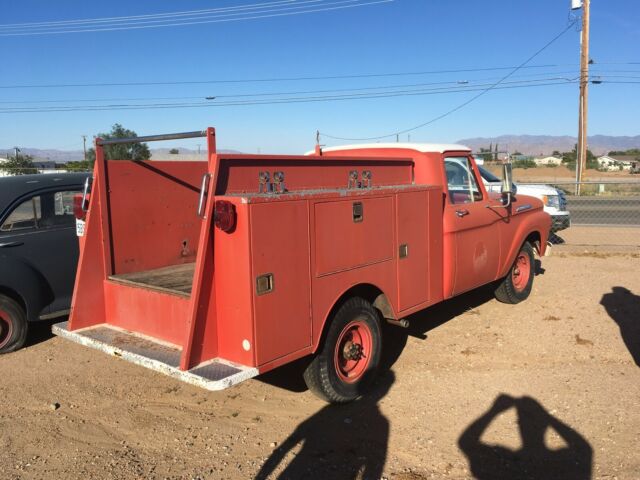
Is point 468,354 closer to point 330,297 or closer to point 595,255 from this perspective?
point 330,297

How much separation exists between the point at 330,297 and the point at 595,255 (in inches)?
346

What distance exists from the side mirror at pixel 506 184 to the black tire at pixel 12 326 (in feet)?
16.9

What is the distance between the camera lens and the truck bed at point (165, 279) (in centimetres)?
414

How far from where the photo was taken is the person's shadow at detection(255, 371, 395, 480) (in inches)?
136

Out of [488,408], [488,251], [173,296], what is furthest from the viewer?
[488,251]

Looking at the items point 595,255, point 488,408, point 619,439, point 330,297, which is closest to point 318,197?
point 330,297

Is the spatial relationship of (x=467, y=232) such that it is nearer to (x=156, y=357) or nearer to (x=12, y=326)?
(x=156, y=357)

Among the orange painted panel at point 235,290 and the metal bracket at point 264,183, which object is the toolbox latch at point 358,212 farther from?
the orange painted panel at point 235,290

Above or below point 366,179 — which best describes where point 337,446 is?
below

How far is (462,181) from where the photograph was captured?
6051 mm

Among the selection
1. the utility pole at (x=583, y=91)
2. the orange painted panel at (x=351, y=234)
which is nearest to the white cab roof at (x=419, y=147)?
the orange painted panel at (x=351, y=234)

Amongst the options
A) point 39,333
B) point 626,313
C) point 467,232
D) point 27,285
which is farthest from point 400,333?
point 39,333

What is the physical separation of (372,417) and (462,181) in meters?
2.93

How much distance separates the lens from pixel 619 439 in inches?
150
